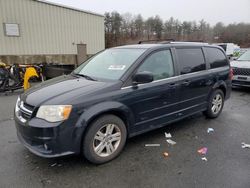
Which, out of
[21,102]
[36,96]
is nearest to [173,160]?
[36,96]

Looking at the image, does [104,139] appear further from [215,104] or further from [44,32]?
[44,32]

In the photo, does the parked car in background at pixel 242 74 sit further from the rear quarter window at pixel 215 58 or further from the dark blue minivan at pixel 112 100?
the dark blue minivan at pixel 112 100

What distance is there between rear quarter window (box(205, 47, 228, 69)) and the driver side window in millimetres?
1350

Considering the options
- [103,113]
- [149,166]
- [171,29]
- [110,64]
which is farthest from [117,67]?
[171,29]

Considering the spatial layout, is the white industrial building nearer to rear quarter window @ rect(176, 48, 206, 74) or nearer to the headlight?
the headlight

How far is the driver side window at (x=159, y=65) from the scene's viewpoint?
321 centimetres

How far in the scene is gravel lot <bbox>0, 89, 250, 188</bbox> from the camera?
7.90ft

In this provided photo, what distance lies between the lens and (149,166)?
2.74 m

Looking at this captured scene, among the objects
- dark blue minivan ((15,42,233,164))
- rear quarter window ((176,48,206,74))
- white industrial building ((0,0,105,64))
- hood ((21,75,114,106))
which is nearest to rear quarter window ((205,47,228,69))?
dark blue minivan ((15,42,233,164))

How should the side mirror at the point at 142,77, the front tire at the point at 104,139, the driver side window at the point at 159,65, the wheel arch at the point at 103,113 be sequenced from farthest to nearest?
1. the driver side window at the point at 159,65
2. the side mirror at the point at 142,77
3. the front tire at the point at 104,139
4. the wheel arch at the point at 103,113

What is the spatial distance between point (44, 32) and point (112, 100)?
482 inches

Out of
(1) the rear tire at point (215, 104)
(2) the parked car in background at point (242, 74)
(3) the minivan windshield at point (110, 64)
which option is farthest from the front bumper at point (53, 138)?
(2) the parked car in background at point (242, 74)

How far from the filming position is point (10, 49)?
1172cm

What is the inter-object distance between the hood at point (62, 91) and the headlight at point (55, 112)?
7 centimetres
